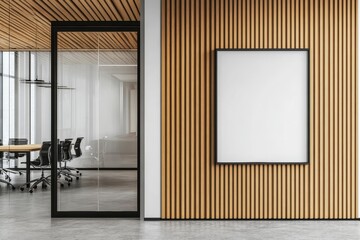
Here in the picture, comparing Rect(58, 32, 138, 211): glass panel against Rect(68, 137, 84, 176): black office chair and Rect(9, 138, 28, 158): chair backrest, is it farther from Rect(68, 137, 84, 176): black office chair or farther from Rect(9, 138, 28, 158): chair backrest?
Result: Rect(9, 138, 28, 158): chair backrest

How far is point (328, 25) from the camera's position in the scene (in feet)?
19.9

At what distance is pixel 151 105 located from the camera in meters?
6.11

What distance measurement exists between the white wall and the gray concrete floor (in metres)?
Result: 0.37

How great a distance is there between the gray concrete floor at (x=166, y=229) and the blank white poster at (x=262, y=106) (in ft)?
2.80

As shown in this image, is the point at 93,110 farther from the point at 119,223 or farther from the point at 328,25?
the point at 328,25

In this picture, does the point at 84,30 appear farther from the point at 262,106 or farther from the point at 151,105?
the point at 262,106

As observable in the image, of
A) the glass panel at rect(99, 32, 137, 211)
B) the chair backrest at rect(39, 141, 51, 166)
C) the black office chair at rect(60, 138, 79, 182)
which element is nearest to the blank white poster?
the glass panel at rect(99, 32, 137, 211)

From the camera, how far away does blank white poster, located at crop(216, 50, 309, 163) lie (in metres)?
6.04

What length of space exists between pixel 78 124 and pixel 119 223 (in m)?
1.48

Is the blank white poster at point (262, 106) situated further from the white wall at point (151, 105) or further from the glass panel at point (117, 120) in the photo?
the glass panel at point (117, 120)

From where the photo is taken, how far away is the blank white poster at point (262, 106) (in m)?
6.04

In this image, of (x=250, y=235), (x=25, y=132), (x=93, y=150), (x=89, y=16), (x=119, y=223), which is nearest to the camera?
(x=250, y=235)

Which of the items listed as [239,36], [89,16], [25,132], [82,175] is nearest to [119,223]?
[82,175]

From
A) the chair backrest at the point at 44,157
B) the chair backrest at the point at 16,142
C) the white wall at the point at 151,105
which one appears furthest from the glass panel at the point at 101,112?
the chair backrest at the point at 16,142
